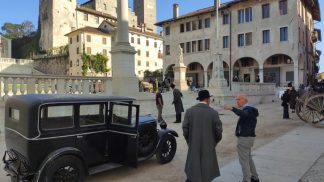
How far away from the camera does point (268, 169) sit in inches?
267

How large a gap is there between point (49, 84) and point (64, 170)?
6986 mm

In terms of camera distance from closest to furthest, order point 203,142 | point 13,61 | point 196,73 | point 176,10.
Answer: point 203,142
point 196,73
point 176,10
point 13,61

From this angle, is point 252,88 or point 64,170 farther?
point 252,88

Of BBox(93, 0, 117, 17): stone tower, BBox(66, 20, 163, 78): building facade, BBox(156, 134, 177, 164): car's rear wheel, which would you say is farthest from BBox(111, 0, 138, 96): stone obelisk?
BBox(93, 0, 117, 17): stone tower

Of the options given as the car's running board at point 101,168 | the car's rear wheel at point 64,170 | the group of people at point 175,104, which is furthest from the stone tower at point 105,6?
the car's rear wheel at point 64,170

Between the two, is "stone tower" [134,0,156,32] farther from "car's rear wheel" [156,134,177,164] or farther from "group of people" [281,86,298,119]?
"car's rear wheel" [156,134,177,164]

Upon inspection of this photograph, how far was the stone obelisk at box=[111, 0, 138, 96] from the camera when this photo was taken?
1370 cm

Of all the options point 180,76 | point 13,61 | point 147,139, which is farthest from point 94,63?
point 147,139

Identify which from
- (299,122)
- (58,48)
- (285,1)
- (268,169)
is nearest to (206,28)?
(285,1)

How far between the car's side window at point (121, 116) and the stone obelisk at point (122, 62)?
715 cm

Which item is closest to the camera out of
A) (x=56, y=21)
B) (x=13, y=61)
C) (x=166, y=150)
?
(x=166, y=150)

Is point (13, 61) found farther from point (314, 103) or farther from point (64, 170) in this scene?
point (64, 170)

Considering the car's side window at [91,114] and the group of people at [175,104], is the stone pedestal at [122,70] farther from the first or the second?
the car's side window at [91,114]

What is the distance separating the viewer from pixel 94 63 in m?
66.8
